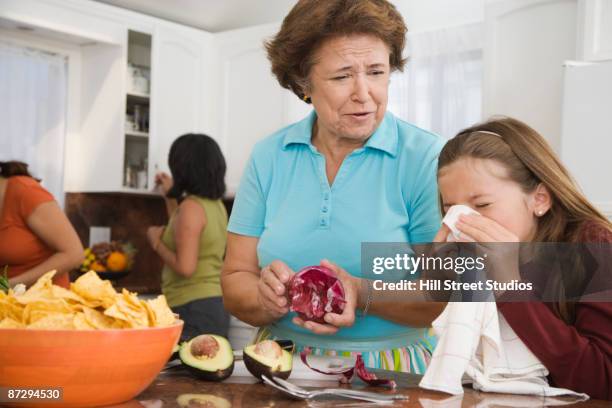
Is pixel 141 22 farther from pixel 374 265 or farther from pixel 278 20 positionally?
pixel 374 265

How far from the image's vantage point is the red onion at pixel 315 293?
1.28 metres

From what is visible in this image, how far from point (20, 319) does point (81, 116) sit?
3.85 m

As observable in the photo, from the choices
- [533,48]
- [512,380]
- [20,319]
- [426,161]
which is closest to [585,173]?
[533,48]

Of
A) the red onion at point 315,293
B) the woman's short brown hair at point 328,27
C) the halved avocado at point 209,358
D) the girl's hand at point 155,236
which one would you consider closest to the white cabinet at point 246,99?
the girl's hand at point 155,236

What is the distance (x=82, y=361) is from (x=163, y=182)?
3.58m

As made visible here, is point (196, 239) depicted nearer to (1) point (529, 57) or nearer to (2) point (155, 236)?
(2) point (155, 236)

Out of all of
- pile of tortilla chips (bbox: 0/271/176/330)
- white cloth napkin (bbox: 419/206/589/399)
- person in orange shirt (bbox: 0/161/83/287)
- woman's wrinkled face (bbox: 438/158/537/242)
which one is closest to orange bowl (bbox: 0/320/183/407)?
pile of tortilla chips (bbox: 0/271/176/330)

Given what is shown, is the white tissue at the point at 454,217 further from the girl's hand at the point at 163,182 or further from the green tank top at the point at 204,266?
the girl's hand at the point at 163,182

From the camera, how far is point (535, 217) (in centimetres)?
136

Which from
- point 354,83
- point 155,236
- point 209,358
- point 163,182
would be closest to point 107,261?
point 163,182

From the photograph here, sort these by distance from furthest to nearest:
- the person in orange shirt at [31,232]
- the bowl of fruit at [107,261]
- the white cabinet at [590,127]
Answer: the bowl of fruit at [107,261]
the white cabinet at [590,127]
the person in orange shirt at [31,232]

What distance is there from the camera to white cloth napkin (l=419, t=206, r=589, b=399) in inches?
43.4

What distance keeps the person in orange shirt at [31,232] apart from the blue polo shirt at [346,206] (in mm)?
1336

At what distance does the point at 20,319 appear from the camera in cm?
94
